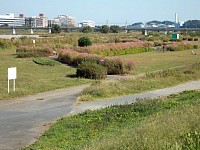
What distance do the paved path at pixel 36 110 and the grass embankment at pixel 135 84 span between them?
25.4 inches

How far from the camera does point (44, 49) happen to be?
43.3m

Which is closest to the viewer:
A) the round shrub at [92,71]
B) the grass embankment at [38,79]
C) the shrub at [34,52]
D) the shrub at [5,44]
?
the grass embankment at [38,79]

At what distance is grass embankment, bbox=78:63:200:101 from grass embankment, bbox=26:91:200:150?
338cm

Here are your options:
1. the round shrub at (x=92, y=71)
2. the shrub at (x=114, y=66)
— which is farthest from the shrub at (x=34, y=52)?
the round shrub at (x=92, y=71)

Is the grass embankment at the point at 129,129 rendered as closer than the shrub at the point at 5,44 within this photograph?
Yes

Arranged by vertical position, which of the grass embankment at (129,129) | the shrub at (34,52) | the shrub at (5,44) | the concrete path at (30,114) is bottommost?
the concrete path at (30,114)

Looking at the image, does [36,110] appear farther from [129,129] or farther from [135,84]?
[135,84]

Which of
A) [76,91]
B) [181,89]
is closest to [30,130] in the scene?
[76,91]

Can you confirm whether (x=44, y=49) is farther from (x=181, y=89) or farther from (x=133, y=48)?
(x=181, y=89)

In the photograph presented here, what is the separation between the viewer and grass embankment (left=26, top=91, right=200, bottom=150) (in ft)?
21.0

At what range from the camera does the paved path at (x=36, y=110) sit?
10.9 m

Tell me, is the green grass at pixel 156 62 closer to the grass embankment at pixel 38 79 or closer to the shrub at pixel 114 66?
the shrub at pixel 114 66

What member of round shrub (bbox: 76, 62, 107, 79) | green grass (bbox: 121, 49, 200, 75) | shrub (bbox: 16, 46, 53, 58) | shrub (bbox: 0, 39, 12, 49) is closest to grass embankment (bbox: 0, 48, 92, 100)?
round shrub (bbox: 76, 62, 107, 79)

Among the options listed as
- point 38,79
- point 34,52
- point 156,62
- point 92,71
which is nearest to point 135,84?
point 92,71
